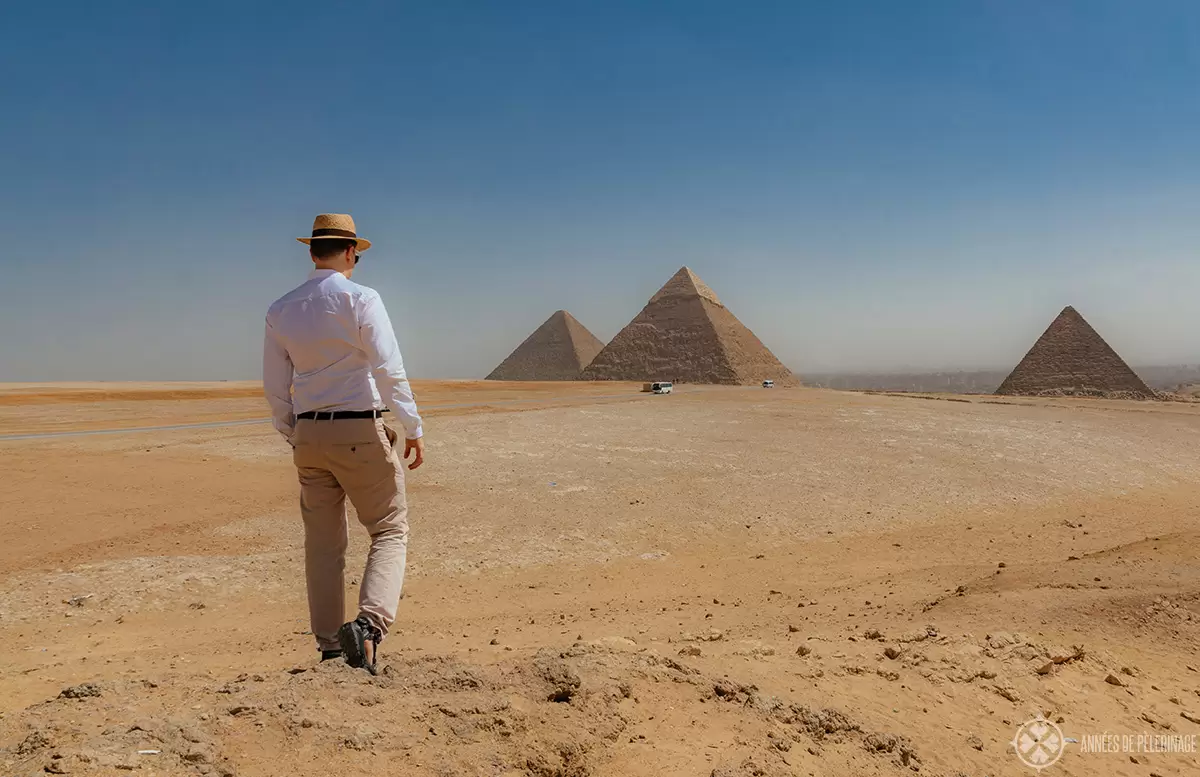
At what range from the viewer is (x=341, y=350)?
11.1 feet

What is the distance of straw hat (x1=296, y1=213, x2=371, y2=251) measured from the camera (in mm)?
3650

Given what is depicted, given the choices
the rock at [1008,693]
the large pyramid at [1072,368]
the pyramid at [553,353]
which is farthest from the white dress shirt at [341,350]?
the pyramid at [553,353]

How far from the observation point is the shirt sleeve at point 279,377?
11.5 ft

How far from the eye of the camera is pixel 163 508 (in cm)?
860

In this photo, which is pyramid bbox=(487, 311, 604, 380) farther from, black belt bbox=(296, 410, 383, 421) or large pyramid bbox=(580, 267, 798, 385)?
black belt bbox=(296, 410, 383, 421)

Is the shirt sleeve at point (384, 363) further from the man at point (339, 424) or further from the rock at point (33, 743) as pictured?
the rock at point (33, 743)

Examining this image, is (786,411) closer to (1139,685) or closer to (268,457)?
(268,457)

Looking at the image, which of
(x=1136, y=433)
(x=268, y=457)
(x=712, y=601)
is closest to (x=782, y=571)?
(x=712, y=601)

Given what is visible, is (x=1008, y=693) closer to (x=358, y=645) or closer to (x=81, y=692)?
(x=358, y=645)

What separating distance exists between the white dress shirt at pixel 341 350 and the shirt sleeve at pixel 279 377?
5 cm

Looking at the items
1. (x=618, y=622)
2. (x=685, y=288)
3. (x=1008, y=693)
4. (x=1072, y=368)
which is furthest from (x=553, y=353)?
(x=1008, y=693)

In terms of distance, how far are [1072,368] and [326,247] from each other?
71.5m

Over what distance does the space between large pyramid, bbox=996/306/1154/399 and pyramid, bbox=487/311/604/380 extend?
57.8m

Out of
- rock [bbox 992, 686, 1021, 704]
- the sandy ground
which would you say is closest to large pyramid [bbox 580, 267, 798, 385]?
the sandy ground
